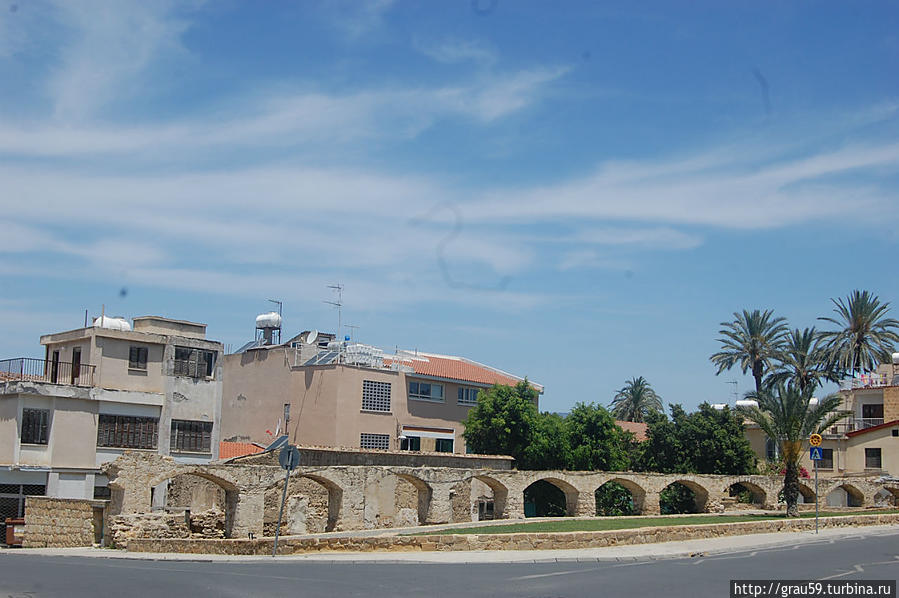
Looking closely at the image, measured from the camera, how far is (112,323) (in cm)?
3984

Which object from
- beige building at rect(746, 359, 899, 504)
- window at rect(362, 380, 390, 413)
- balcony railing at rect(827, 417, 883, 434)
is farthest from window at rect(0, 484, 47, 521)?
balcony railing at rect(827, 417, 883, 434)

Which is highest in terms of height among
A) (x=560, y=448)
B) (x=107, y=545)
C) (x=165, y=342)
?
(x=165, y=342)

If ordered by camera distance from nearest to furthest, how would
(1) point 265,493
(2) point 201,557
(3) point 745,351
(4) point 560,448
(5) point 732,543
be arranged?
(2) point 201,557 → (5) point 732,543 → (1) point 265,493 → (4) point 560,448 → (3) point 745,351

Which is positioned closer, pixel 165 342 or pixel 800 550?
pixel 800 550

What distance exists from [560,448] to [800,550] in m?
23.9

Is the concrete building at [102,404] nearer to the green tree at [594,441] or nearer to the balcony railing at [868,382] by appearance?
the green tree at [594,441]

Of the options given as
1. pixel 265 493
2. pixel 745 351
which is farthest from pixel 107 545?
pixel 745 351

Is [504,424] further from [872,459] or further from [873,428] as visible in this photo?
[872,459]

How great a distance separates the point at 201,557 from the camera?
23562 millimetres

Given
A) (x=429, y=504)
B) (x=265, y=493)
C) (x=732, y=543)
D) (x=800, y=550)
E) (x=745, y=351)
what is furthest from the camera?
(x=745, y=351)

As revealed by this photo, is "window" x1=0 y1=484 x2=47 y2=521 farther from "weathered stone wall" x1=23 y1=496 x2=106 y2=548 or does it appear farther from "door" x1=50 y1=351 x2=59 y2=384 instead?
"weathered stone wall" x1=23 y1=496 x2=106 y2=548

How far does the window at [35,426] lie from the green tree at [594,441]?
86.9 ft

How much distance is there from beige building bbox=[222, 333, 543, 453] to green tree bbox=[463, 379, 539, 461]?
4888 mm

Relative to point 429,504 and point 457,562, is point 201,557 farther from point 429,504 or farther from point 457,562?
point 429,504
